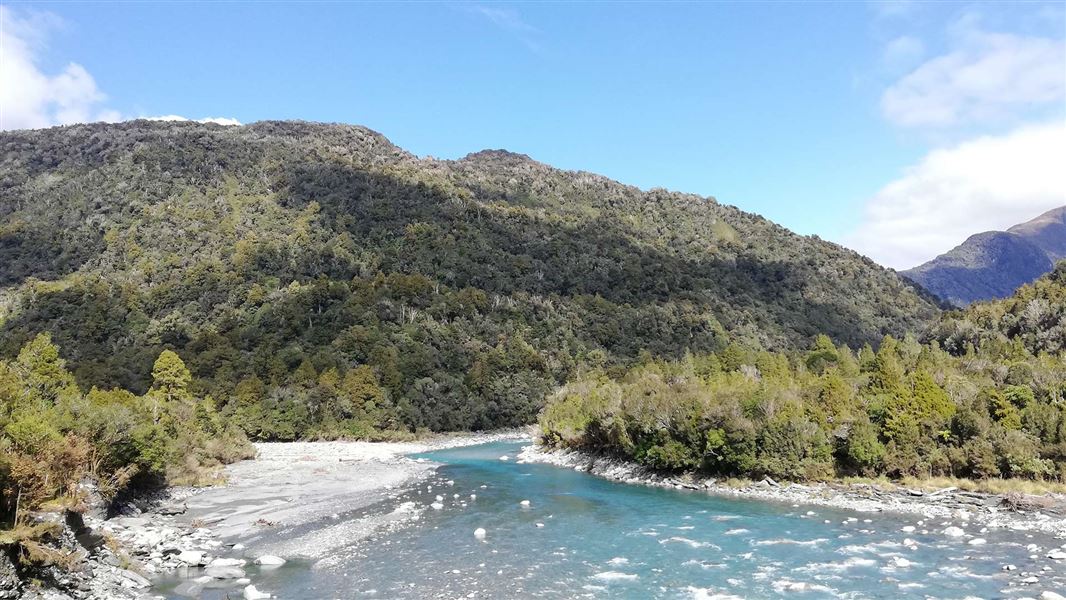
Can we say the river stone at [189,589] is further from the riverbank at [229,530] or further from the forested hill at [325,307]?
the forested hill at [325,307]

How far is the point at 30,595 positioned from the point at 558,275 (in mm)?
171713

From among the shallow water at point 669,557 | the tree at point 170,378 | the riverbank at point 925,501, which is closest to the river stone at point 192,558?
the shallow water at point 669,557

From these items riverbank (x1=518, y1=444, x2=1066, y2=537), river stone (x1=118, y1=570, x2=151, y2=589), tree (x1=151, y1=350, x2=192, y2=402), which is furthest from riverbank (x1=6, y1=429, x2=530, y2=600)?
riverbank (x1=518, y1=444, x2=1066, y2=537)

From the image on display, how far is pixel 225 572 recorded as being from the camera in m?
25.8

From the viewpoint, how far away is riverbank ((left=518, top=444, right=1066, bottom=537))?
31.9m

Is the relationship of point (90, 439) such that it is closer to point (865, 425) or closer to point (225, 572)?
point (225, 572)

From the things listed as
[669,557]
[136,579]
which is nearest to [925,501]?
[669,557]

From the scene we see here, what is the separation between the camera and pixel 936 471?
41969 millimetres

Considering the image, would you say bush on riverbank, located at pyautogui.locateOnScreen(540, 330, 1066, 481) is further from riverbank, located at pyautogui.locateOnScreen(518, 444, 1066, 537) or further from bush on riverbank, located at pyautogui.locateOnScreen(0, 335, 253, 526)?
bush on riverbank, located at pyautogui.locateOnScreen(0, 335, 253, 526)

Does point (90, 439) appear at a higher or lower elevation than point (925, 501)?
higher

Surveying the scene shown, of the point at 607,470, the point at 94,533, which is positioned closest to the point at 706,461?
the point at 607,470

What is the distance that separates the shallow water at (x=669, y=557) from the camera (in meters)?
23.4

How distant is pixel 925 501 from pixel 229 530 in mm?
39568

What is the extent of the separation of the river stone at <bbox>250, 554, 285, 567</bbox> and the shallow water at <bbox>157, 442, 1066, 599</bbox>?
0.89m
